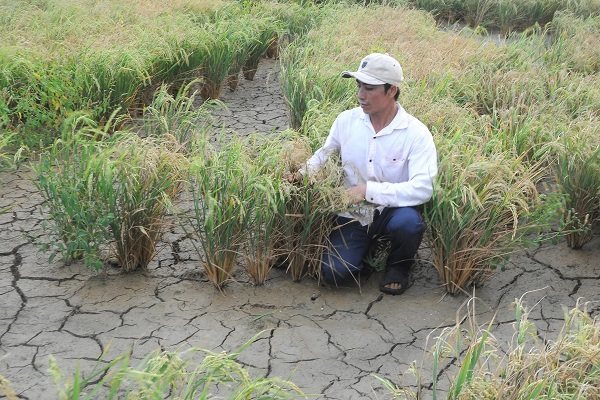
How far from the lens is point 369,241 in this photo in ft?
→ 12.8

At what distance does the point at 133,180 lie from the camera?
3.80 m

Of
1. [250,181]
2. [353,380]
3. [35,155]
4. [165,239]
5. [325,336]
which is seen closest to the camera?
[353,380]

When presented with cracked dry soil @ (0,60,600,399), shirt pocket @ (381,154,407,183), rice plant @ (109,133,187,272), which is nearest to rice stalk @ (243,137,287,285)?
cracked dry soil @ (0,60,600,399)

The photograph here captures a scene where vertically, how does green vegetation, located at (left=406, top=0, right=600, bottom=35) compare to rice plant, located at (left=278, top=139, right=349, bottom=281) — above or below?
below

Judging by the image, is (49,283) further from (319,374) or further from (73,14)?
(73,14)

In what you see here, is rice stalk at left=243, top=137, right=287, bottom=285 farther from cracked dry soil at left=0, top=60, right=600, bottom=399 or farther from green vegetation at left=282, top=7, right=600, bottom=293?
green vegetation at left=282, top=7, right=600, bottom=293

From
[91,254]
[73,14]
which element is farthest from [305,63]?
[91,254]

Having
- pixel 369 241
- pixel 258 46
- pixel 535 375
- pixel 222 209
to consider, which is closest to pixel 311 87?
pixel 369 241

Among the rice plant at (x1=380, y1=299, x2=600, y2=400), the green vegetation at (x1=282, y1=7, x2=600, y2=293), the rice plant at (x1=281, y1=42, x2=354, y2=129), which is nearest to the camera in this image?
the rice plant at (x1=380, y1=299, x2=600, y2=400)

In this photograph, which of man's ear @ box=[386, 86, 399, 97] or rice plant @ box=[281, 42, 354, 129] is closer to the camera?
man's ear @ box=[386, 86, 399, 97]

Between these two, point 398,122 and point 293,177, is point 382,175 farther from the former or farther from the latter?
point 293,177

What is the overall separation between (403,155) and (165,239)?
1327mm

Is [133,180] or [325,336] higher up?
[133,180]

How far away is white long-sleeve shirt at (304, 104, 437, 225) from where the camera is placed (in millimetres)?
3725
